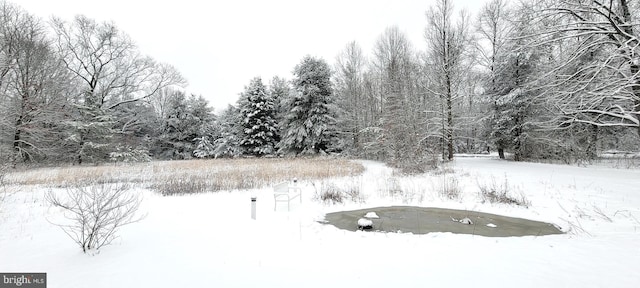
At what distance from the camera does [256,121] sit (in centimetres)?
2781

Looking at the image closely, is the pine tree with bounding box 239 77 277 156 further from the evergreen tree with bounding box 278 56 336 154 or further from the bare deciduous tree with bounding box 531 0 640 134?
the bare deciduous tree with bounding box 531 0 640 134

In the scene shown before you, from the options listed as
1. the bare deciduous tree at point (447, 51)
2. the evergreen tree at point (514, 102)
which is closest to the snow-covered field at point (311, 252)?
the evergreen tree at point (514, 102)

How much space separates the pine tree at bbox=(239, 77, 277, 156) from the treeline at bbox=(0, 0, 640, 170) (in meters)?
0.15

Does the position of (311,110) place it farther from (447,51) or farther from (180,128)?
(180,128)

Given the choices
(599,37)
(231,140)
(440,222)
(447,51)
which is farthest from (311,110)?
(440,222)

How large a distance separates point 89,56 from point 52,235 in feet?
93.2

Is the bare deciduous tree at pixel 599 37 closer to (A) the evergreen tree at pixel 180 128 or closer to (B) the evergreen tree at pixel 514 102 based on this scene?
(B) the evergreen tree at pixel 514 102

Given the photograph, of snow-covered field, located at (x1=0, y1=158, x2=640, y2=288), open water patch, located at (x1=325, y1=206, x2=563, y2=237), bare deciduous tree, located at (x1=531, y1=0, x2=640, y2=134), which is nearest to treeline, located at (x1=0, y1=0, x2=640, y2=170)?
bare deciduous tree, located at (x1=531, y1=0, x2=640, y2=134)

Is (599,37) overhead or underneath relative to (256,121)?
overhead

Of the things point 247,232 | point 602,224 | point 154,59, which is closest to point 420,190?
point 602,224

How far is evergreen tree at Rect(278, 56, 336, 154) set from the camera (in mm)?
24953

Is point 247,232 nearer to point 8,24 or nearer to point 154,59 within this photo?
point 8,24
